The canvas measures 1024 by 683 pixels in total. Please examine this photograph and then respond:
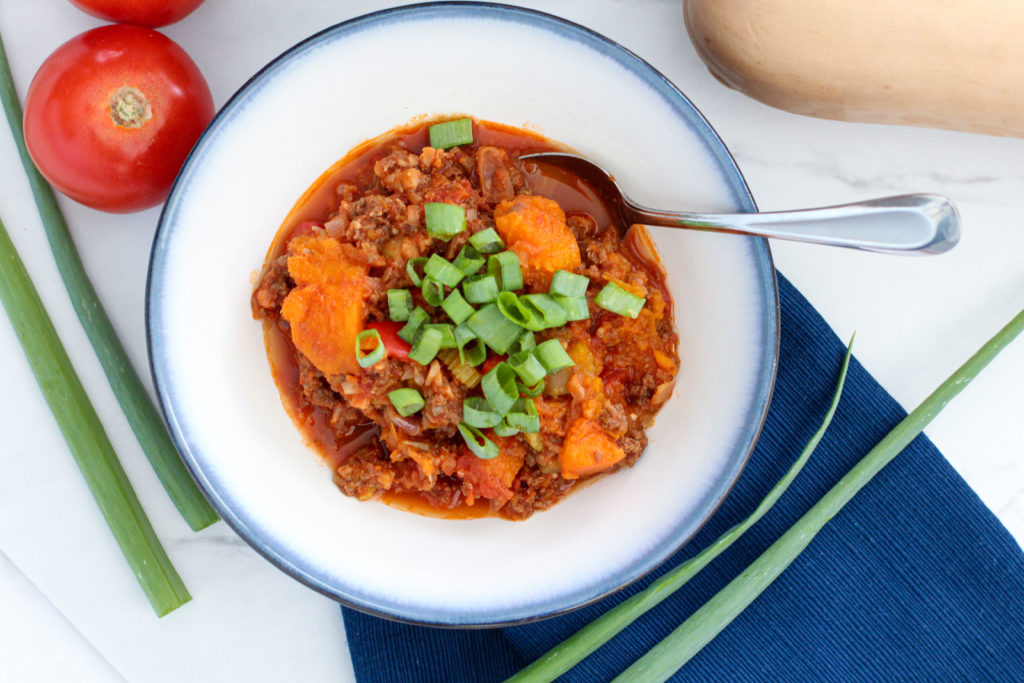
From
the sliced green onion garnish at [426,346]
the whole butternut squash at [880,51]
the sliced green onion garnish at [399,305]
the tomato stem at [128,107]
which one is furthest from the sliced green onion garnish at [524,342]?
the tomato stem at [128,107]

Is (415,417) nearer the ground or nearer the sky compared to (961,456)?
nearer the sky

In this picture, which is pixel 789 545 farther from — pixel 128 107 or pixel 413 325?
pixel 128 107

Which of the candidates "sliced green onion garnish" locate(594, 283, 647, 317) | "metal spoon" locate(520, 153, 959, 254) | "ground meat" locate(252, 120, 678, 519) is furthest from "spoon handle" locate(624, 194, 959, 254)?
"ground meat" locate(252, 120, 678, 519)

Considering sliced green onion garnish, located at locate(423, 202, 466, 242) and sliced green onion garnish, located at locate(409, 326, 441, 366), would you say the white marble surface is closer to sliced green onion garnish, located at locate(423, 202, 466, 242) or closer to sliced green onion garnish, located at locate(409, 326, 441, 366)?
sliced green onion garnish, located at locate(423, 202, 466, 242)

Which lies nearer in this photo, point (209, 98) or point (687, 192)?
point (687, 192)

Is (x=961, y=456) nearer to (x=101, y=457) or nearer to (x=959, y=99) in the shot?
(x=959, y=99)

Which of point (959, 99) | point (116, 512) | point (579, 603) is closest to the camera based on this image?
point (579, 603)

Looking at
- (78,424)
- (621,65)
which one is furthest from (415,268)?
(78,424)

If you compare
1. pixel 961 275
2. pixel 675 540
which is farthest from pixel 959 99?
pixel 675 540
